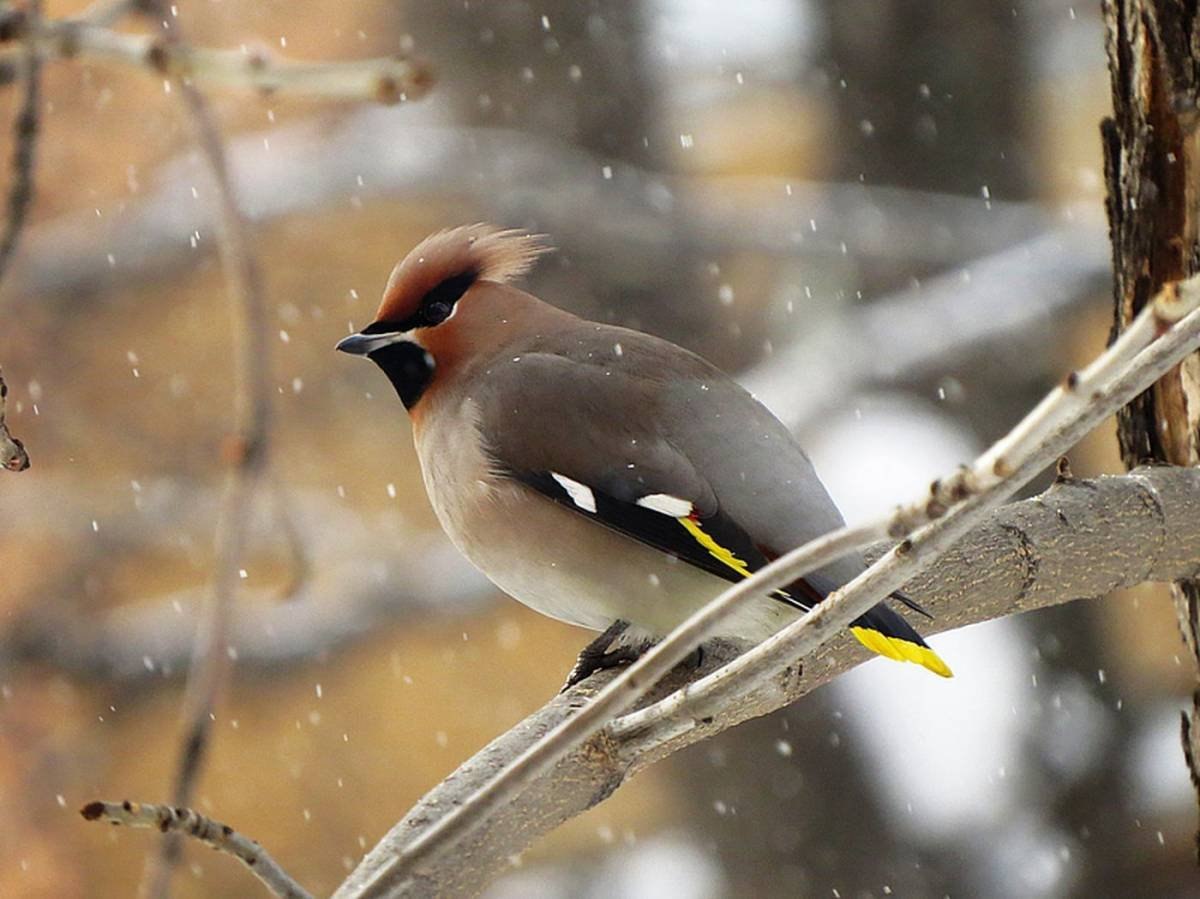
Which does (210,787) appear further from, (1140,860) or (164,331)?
(1140,860)

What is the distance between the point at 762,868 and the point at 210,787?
93.7 inches

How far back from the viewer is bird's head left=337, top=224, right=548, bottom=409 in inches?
103

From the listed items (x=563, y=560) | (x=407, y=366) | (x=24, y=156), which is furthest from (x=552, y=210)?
(x=24, y=156)

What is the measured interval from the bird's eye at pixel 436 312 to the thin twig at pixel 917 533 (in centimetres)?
138

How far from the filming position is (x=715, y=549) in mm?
2316

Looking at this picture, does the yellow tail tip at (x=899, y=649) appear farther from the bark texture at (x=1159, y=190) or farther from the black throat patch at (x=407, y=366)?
the black throat patch at (x=407, y=366)

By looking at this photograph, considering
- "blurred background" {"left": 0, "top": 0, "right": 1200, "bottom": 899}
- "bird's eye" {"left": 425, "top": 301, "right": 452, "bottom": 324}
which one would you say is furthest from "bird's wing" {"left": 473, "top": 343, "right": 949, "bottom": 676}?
"blurred background" {"left": 0, "top": 0, "right": 1200, "bottom": 899}

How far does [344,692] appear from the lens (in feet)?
23.0

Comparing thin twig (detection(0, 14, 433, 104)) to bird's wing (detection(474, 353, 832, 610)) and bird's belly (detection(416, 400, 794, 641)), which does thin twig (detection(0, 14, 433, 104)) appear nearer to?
bird's wing (detection(474, 353, 832, 610))

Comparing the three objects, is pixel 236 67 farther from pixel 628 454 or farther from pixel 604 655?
pixel 604 655

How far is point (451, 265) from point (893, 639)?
99 cm

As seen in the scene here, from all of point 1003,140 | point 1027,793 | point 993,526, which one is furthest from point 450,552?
point 993,526

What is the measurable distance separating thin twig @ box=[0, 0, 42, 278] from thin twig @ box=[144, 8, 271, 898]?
81mm

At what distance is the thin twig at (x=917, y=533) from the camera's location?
3.51 ft
